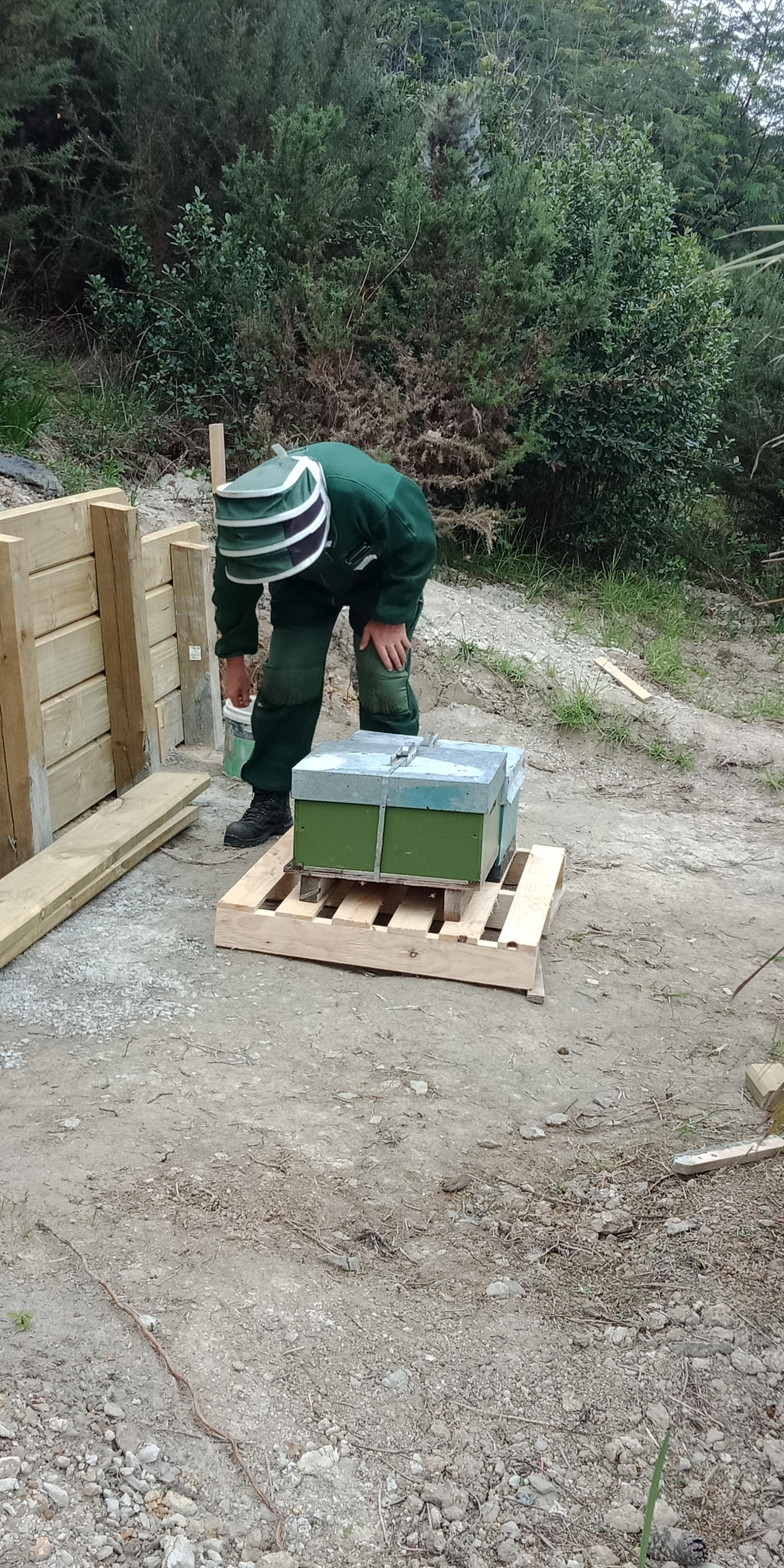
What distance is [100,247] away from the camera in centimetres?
896

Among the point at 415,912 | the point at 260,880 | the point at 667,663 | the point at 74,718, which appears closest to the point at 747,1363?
the point at 415,912

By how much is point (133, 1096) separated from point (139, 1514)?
116 cm

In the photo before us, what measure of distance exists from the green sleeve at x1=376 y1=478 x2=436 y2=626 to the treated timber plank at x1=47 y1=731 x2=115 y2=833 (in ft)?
4.36

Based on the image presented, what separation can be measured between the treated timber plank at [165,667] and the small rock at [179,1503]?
375 cm

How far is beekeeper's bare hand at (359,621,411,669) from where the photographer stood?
398 centimetres

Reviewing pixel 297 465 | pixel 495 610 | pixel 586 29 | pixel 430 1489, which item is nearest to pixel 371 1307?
pixel 430 1489

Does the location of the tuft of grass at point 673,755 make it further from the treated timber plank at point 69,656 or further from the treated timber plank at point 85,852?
the treated timber plank at point 69,656

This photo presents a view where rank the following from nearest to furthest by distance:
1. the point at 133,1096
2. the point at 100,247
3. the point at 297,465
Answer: the point at 133,1096, the point at 297,465, the point at 100,247

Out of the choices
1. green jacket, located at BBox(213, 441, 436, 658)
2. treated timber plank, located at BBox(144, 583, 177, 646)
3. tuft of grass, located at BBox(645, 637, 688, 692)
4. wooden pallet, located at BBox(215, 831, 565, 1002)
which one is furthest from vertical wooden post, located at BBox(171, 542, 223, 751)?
tuft of grass, located at BBox(645, 637, 688, 692)

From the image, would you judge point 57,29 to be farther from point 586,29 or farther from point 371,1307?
point 586,29

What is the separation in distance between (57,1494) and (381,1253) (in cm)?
80

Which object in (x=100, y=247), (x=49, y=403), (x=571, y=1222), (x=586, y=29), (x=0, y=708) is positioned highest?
(x=586, y=29)

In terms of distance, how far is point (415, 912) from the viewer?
362 centimetres

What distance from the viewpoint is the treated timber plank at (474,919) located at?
343cm
